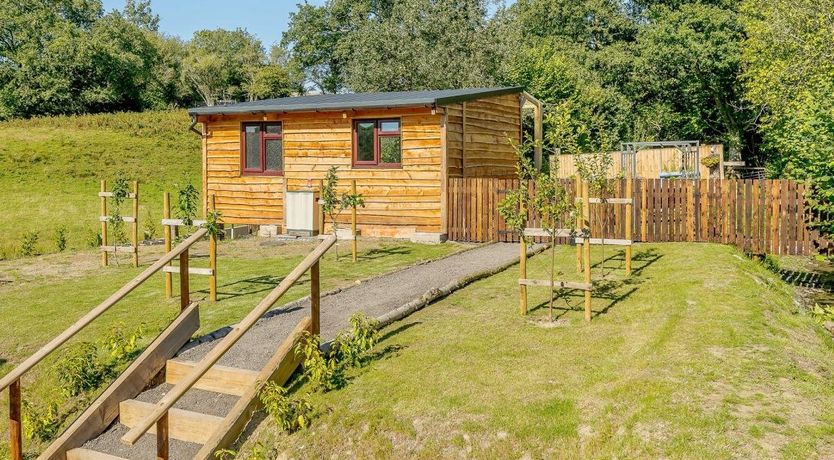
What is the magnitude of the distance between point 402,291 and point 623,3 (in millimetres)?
48221

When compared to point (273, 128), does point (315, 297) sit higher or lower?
lower

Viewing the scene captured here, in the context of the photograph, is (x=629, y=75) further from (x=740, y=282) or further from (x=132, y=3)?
(x=132, y=3)

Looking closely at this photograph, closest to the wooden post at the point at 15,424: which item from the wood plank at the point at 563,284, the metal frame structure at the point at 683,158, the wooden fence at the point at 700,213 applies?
the wood plank at the point at 563,284

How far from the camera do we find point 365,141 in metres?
20.0

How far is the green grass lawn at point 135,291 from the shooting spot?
9828 millimetres

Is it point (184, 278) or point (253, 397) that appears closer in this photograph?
point (253, 397)

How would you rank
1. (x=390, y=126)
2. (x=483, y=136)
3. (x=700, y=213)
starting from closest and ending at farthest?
(x=700, y=213)
(x=390, y=126)
(x=483, y=136)

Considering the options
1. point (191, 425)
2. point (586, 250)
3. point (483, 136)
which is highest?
point (483, 136)

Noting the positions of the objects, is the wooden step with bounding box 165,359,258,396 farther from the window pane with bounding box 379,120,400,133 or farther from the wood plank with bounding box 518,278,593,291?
the window pane with bounding box 379,120,400,133

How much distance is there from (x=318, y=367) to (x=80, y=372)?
126 inches

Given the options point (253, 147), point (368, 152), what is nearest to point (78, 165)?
point (253, 147)

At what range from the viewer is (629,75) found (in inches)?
1646

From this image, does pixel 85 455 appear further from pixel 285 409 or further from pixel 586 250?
pixel 586 250

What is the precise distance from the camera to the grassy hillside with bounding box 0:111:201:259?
26.4 metres
